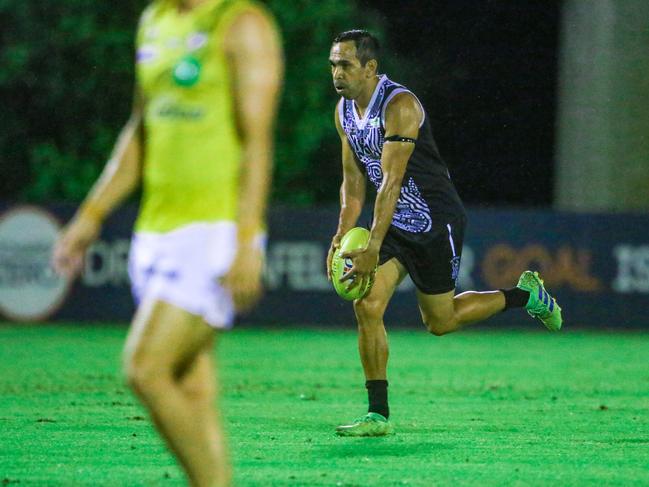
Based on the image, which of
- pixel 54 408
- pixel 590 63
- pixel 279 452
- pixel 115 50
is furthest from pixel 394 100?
pixel 115 50

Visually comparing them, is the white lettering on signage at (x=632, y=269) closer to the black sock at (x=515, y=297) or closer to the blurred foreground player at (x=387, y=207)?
the black sock at (x=515, y=297)

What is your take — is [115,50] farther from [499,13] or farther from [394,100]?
[394,100]

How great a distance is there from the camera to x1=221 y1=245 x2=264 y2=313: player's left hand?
4.64 meters

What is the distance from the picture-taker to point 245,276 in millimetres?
4645

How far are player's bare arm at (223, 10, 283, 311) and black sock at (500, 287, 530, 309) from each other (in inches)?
205

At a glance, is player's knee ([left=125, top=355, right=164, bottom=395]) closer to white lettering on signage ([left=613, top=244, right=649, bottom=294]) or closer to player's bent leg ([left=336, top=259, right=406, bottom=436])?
player's bent leg ([left=336, top=259, right=406, bottom=436])

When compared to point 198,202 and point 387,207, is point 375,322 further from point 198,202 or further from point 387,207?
point 198,202

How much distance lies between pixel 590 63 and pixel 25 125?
1059cm

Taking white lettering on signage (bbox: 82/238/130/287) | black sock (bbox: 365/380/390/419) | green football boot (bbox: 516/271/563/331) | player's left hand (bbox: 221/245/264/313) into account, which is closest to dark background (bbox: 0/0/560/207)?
white lettering on signage (bbox: 82/238/130/287)

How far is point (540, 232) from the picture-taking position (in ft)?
61.9

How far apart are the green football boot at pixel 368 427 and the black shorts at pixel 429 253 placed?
0.97 meters

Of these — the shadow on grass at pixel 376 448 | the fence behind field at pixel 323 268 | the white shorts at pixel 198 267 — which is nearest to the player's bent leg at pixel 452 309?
the shadow on grass at pixel 376 448

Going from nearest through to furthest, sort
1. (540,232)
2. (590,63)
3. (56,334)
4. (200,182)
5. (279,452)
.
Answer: (200,182) < (279,452) < (56,334) < (540,232) < (590,63)

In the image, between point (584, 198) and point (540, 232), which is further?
point (584, 198)
